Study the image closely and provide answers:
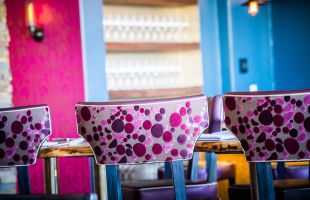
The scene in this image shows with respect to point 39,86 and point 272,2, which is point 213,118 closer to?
point 39,86

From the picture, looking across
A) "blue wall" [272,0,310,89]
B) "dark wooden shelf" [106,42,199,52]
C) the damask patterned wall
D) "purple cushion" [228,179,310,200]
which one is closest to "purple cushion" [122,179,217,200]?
"purple cushion" [228,179,310,200]

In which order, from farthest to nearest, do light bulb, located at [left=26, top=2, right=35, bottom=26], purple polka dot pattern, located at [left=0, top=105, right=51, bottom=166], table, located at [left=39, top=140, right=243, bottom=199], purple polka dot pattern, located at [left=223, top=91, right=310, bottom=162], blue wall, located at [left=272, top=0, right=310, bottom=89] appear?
blue wall, located at [left=272, top=0, right=310, bottom=89], light bulb, located at [left=26, top=2, right=35, bottom=26], purple polka dot pattern, located at [left=0, top=105, right=51, bottom=166], table, located at [left=39, top=140, right=243, bottom=199], purple polka dot pattern, located at [left=223, top=91, right=310, bottom=162]

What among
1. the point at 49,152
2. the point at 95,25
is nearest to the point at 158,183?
the point at 49,152

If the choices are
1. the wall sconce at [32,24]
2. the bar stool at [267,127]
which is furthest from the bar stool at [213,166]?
the wall sconce at [32,24]

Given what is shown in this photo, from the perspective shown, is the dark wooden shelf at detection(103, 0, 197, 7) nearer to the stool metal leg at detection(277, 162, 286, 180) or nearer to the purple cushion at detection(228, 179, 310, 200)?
the stool metal leg at detection(277, 162, 286, 180)

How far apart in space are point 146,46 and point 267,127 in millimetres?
3877

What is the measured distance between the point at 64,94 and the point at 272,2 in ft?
9.42

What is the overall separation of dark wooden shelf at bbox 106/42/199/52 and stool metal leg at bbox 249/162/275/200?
3.62m

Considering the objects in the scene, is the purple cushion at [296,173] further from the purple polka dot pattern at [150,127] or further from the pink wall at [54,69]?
the pink wall at [54,69]

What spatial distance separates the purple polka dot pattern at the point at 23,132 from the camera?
97.9 inches

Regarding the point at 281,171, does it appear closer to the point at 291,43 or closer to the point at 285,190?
the point at 285,190

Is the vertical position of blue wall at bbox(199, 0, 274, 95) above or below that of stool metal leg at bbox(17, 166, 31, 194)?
above

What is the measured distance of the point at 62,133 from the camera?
516 cm

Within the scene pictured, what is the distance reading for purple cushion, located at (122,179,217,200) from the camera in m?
2.80
